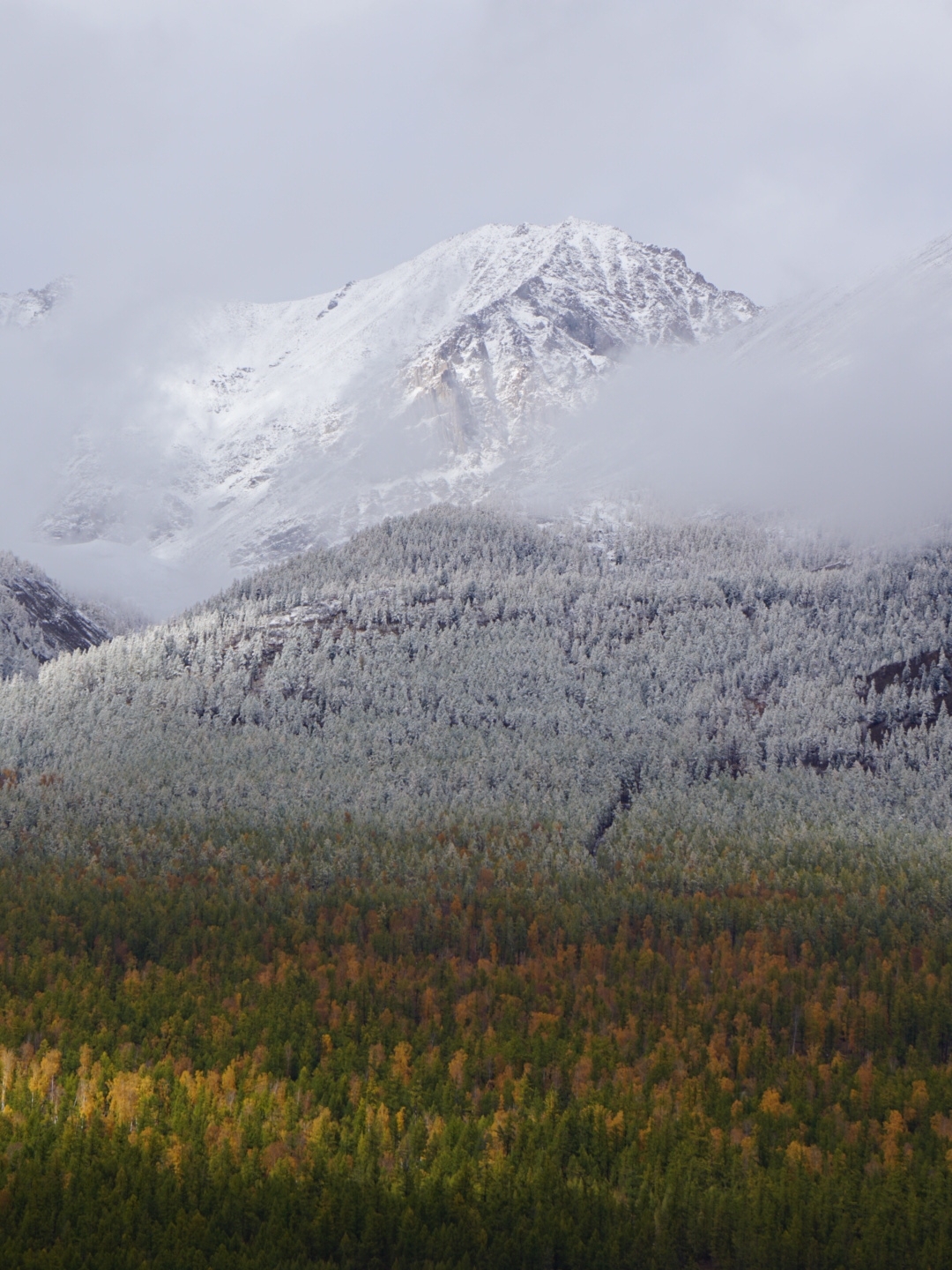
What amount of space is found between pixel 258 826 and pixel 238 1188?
123 metres

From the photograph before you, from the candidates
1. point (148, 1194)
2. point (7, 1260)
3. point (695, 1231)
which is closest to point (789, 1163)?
point (695, 1231)

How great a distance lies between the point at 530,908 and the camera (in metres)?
147

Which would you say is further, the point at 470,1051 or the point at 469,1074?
the point at 470,1051

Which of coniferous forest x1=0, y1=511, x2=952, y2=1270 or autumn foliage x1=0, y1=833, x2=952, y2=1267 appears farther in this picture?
coniferous forest x1=0, y1=511, x2=952, y2=1270

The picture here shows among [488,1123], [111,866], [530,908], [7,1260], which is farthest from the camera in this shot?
[111,866]

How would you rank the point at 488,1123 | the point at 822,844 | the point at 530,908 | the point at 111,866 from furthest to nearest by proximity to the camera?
the point at 822,844, the point at 111,866, the point at 530,908, the point at 488,1123

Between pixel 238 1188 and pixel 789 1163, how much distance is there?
3752 cm

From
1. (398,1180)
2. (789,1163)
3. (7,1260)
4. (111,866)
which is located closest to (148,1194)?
(7,1260)

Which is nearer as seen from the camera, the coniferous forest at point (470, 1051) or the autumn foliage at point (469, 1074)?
the autumn foliage at point (469, 1074)

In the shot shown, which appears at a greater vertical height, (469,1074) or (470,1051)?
(470,1051)

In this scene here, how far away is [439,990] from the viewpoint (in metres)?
113

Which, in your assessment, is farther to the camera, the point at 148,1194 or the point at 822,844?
the point at 822,844

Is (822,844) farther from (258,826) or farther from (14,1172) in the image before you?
(14,1172)

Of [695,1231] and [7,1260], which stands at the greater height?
[7,1260]
